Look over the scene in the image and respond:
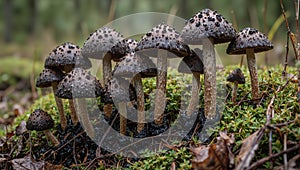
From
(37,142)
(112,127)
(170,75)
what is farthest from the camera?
(170,75)

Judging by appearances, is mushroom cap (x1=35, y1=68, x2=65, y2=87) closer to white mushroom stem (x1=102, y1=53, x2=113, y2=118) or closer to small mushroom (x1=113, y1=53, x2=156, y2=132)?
white mushroom stem (x1=102, y1=53, x2=113, y2=118)

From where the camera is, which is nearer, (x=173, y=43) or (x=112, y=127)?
(x=173, y=43)

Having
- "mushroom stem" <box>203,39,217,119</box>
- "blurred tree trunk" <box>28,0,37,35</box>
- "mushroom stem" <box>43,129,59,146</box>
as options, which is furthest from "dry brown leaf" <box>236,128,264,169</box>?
"blurred tree trunk" <box>28,0,37,35</box>

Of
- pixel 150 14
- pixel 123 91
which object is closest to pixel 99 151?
pixel 123 91

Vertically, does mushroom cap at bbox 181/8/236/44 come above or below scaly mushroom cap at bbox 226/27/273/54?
above

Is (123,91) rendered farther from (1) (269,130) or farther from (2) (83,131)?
(1) (269,130)

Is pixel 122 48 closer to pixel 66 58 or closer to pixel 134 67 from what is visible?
pixel 134 67

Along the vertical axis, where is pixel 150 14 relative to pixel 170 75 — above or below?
above
